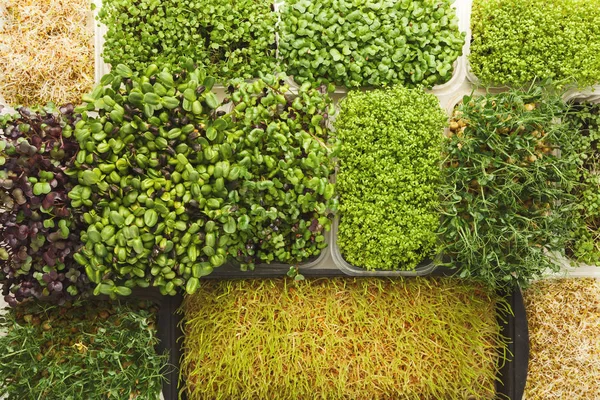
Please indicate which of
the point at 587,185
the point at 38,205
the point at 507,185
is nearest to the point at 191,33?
the point at 38,205

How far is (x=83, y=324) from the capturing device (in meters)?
1.51

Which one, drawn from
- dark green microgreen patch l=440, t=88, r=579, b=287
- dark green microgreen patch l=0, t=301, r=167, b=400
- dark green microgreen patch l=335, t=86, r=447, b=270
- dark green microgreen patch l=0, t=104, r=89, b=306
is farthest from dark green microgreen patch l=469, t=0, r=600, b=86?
dark green microgreen patch l=0, t=301, r=167, b=400

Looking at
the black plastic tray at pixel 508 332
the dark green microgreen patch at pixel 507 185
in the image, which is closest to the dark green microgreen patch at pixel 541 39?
the dark green microgreen patch at pixel 507 185

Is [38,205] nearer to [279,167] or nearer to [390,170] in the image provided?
[279,167]

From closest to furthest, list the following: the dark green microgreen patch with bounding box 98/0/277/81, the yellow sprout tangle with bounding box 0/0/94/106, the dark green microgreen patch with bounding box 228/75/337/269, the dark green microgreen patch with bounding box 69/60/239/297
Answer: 1. the dark green microgreen patch with bounding box 69/60/239/297
2. the dark green microgreen patch with bounding box 228/75/337/269
3. the dark green microgreen patch with bounding box 98/0/277/81
4. the yellow sprout tangle with bounding box 0/0/94/106

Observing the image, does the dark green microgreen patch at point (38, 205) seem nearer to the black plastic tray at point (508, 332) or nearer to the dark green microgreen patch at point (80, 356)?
the dark green microgreen patch at point (80, 356)

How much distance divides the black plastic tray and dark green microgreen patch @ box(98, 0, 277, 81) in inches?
27.7

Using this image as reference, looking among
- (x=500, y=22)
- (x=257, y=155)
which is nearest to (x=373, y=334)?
(x=257, y=155)

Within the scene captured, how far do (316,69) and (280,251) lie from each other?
2.00 ft

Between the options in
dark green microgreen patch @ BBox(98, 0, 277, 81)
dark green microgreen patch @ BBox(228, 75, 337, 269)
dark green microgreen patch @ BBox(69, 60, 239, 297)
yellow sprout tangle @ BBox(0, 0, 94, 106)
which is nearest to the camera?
dark green microgreen patch @ BBox(69, 60, 239, 297)

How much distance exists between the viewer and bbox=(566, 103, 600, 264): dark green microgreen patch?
156cm

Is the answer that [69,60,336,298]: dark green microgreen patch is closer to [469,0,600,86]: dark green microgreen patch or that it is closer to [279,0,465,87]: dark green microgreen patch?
[279,0,465,87]: dark green microgreen patch

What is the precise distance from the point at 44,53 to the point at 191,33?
1.80 ft

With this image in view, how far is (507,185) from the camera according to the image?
133 cm
